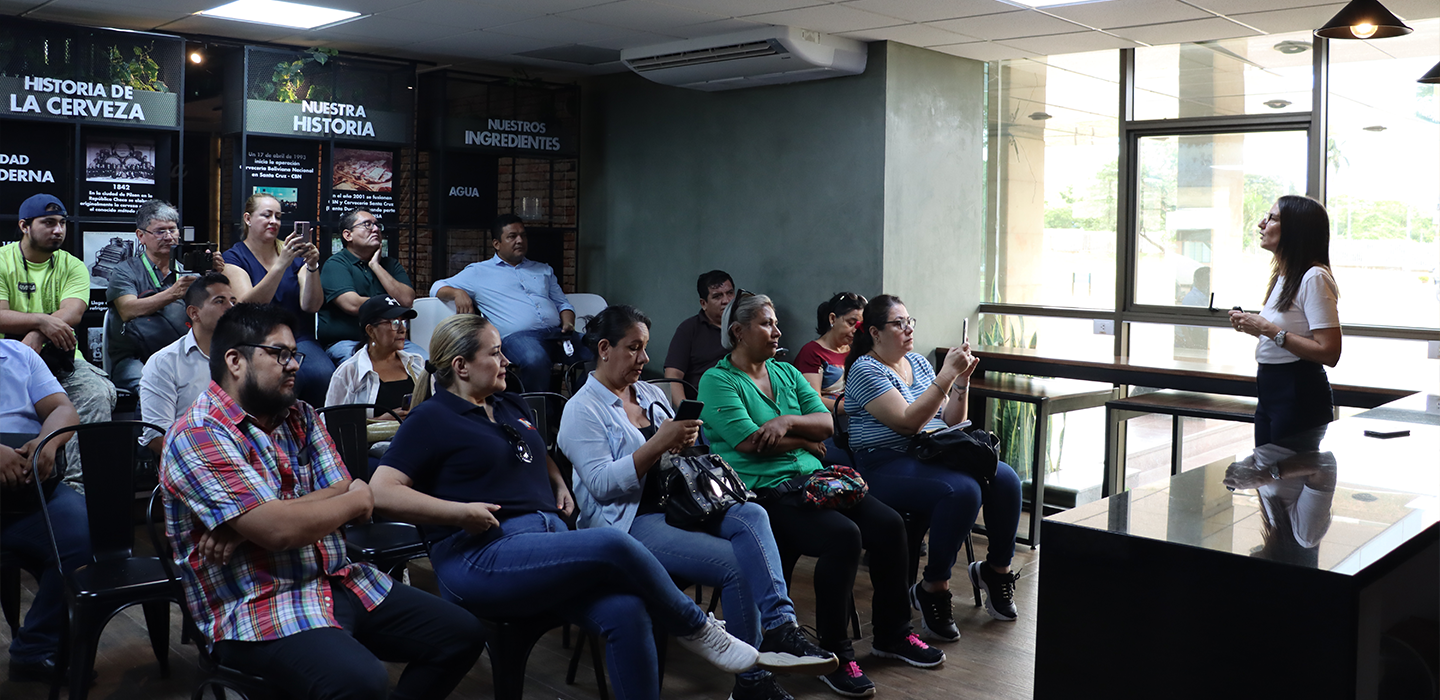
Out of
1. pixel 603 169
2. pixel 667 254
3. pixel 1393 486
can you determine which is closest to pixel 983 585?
pixel 1393 486

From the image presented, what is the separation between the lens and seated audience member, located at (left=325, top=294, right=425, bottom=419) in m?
4.25

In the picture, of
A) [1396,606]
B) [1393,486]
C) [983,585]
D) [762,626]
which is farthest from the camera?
[983,585]

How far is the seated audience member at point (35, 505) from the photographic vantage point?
319 centimetres

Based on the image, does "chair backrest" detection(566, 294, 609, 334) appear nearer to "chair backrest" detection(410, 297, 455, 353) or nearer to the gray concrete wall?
"chair backrest" detection(410, 297, 455, 353)

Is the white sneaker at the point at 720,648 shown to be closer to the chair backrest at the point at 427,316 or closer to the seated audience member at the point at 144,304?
the seated audience member at the point at 144,304

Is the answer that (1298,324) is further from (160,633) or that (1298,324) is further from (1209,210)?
(160,633)

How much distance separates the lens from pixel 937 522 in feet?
12.8

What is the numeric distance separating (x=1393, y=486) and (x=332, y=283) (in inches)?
196

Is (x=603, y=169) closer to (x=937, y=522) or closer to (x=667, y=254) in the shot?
(x=667, y=254)

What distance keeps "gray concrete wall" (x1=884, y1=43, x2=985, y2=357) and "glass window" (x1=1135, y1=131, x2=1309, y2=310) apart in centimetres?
96

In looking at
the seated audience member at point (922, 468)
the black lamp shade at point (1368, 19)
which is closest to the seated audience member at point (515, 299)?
the seated audience member at point (922, 468)

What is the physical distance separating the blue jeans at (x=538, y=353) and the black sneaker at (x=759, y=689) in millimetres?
3363

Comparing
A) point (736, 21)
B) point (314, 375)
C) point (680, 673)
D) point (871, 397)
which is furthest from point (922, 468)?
point (314, 375)

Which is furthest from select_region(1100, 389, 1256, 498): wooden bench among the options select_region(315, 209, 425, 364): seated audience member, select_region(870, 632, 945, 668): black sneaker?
select_region(315, 209, 425, 364): seated audience member
